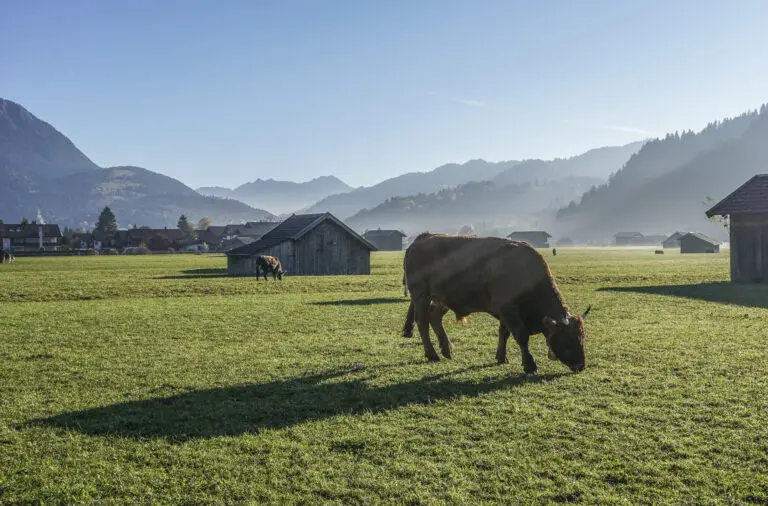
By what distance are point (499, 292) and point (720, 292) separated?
21.0 m

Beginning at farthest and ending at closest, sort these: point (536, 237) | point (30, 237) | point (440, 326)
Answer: point (536, 237) < point (30, 237) < point (440, 326)

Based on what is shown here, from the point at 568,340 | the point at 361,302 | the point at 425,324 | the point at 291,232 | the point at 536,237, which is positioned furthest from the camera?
the point at 536,237

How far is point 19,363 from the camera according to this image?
12.0 metres

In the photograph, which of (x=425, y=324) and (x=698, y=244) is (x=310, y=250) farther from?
(x=698, y=244)

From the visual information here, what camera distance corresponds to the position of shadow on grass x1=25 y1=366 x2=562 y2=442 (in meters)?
7.61

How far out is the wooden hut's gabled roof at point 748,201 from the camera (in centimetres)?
3206

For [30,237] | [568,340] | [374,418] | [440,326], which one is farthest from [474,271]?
[30,237]

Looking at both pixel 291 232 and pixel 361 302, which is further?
pixel 291 232

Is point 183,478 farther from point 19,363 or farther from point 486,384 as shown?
point 19,363

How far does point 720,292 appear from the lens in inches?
1051

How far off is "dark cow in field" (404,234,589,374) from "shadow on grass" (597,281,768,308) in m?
15.0

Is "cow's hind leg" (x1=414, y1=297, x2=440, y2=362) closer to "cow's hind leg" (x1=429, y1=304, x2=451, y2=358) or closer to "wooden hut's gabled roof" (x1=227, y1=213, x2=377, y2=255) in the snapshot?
"cow's hind leg" (x1=429, y1=304, x2=451, y2=358)

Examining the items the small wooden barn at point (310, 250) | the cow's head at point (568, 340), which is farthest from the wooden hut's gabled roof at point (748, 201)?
the small wooden barn at point (310, 250)

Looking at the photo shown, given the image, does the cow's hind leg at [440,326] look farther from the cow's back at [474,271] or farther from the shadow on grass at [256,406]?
the shadow on grass at [256,406]
